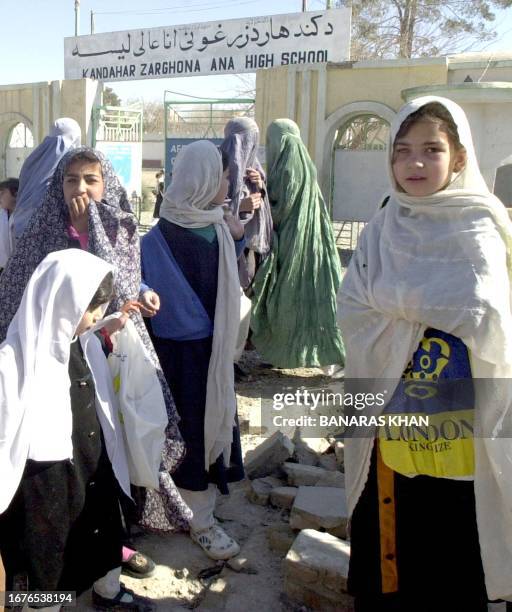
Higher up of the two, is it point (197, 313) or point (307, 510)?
point (197, 313)

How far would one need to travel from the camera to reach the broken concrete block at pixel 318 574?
2.17 m

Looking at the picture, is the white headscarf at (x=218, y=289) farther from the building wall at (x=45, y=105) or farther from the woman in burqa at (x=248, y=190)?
the building wall at (x=45, y=105)

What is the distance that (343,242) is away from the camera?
43.1 feet

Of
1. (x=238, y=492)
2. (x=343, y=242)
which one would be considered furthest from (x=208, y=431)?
(x=343, y=242)

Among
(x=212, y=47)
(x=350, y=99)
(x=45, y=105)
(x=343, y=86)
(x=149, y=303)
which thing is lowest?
(x=149, y=303)

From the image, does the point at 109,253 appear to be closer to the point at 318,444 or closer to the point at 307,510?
the point at 307,510

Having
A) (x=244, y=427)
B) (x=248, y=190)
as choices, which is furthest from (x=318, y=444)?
(x=248, y=190)

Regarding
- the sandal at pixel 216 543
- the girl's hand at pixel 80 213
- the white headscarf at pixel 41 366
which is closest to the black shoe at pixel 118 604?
the sandal at pixel 216 543

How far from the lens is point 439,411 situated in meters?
1.68

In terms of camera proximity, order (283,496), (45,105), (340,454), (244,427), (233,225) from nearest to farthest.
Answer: (283,496)
(233,225)
(340,454)
(244,427)
(45,105)

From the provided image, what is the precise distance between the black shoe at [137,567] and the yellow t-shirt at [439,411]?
112 cm

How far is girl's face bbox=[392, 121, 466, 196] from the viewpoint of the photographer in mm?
1655

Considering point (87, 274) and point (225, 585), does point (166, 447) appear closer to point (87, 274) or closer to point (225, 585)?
point (225, 585)

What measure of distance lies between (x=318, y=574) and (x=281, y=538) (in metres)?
0.40
